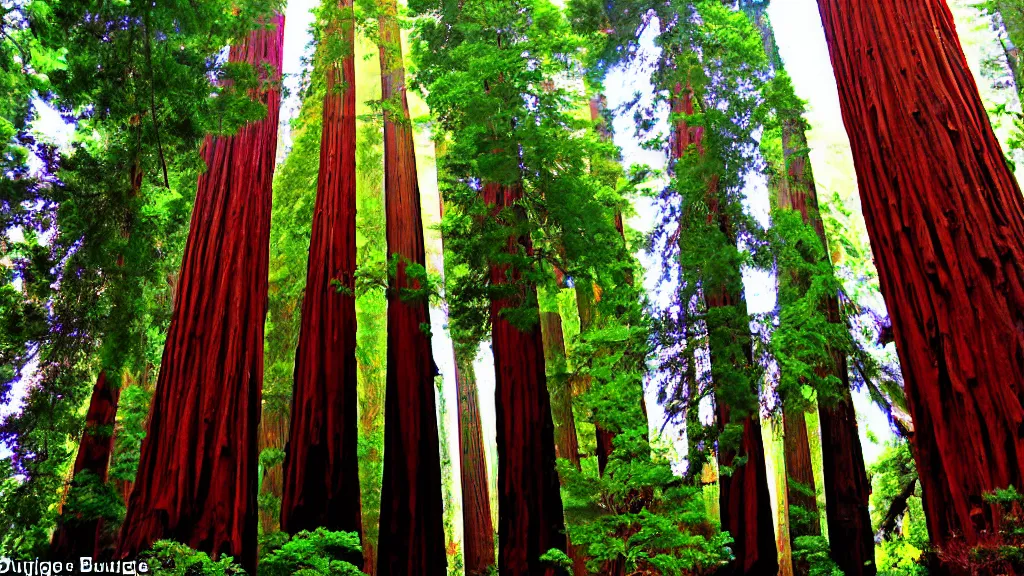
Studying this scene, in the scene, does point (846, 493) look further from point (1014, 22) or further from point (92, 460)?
point (92, 460)

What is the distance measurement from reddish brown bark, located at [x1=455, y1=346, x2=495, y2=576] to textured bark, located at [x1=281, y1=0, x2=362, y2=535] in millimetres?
4334

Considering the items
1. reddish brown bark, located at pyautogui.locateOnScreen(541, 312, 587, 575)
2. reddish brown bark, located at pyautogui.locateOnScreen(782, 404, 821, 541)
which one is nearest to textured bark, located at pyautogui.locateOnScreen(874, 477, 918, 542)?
reddish brown bark, located at pyautogui.locateOnScreen(782, 404, 821, 541)

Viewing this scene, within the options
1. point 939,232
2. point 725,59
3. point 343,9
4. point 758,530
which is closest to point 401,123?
point 343,9

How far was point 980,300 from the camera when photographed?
2.53 metres

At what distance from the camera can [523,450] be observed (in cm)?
672

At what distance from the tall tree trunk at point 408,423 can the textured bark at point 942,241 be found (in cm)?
554

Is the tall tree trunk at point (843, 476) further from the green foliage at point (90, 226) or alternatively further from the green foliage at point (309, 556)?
the green foliage at point (90, 226)

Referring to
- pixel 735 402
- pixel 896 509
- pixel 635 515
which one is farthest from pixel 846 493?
pixel 635 515

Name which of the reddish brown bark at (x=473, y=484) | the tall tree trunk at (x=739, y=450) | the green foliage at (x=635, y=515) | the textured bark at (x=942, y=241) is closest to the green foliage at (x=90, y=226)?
the green foliage at (x=635, y=515)

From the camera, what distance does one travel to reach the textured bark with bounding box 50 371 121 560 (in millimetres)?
6199

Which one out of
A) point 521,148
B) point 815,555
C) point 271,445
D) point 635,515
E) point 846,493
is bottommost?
point 815,555

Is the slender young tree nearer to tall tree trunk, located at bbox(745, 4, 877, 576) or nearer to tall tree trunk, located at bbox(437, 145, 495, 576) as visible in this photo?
tall tree trunk, located at bbox(745, 4, 877, 576)

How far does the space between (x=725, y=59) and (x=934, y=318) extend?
5.69 m

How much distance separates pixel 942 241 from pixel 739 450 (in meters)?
5.23
